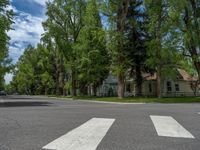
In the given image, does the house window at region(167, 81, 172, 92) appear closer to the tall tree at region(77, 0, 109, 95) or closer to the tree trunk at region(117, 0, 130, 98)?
the tall tree at region(77, 0, 109, 95)

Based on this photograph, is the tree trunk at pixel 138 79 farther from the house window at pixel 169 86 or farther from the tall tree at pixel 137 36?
the house window at pixel 169 86

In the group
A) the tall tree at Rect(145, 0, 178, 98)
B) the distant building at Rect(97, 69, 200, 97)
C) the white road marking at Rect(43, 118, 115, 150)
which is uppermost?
the tall tree at Rect(145, 0, 178, 98)

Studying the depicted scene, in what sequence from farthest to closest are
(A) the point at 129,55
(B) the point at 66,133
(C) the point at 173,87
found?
(C) the point at 173,87 < (A) the point at 129,55 < (B) the point at 66,133

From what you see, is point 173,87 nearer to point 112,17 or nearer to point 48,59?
point 112,17

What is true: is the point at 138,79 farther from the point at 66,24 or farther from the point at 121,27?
the point at 66,24

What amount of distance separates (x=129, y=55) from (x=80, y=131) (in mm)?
34984

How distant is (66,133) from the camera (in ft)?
19.3

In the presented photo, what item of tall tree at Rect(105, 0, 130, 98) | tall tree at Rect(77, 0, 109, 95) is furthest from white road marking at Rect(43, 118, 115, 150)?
tall tree at Rect(77, 0, 109, 95)

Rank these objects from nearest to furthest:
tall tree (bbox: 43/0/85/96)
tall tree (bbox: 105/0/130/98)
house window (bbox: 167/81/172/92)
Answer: tall tree (bbox: 105/0/130/98), tall tree (bbox: 43/0/85/96), house window (bbox: 167/81/172/92)

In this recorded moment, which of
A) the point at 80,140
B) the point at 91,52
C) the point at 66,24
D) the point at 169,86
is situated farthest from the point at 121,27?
the point at 80,140

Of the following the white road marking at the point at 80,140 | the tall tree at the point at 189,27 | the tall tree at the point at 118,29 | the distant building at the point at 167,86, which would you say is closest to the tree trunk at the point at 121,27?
the tall tree at the point at 118,29

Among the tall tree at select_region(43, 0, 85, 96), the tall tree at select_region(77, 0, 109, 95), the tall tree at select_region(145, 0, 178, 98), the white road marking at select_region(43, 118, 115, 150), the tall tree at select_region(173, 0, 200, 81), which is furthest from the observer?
the tall tree at select_region(43, 0, 85, 96)

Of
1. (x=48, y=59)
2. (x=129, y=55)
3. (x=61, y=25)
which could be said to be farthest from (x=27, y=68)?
(x=129, y=55)

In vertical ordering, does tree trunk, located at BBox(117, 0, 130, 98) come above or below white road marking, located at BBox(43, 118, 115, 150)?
above
